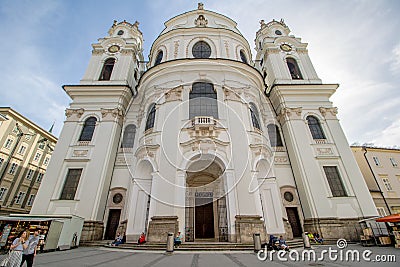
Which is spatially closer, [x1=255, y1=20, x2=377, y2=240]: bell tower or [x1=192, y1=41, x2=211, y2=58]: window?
[x1=255, y1=20, x2=377, y2=240]: bell tower

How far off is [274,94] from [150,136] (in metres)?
14.2

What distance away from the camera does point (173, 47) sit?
66.1 feet

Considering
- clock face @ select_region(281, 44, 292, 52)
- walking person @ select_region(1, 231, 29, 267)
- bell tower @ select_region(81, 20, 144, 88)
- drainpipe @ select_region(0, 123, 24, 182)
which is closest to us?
walking person @ select_region(1, 231, 29, 267)

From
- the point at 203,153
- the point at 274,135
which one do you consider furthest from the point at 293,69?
the point at 203,153

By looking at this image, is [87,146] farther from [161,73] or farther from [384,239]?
[384,239]

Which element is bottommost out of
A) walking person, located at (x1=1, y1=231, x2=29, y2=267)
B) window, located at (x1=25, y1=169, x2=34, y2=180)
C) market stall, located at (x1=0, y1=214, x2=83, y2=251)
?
walking person, located at (x1=1, y1=231, x2=29, y2=267)

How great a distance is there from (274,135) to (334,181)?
6295 millimetres

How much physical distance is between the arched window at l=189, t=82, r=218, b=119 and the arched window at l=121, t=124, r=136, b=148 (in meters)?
7.12

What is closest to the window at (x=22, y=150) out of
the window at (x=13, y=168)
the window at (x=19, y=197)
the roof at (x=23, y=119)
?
the window at (x=13, y=168)

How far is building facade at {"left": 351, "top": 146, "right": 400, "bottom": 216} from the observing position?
2106cm

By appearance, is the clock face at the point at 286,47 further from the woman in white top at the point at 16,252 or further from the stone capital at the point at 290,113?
the woman in white top at the point at 16,252

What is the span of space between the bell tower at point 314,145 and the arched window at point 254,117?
13.0ft

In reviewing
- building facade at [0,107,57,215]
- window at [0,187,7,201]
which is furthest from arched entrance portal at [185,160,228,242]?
window at [0,187,7,201]

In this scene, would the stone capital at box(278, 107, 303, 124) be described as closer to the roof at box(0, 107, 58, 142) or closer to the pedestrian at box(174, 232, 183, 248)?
the pedestrian at box(174, 232, 183, 248)
